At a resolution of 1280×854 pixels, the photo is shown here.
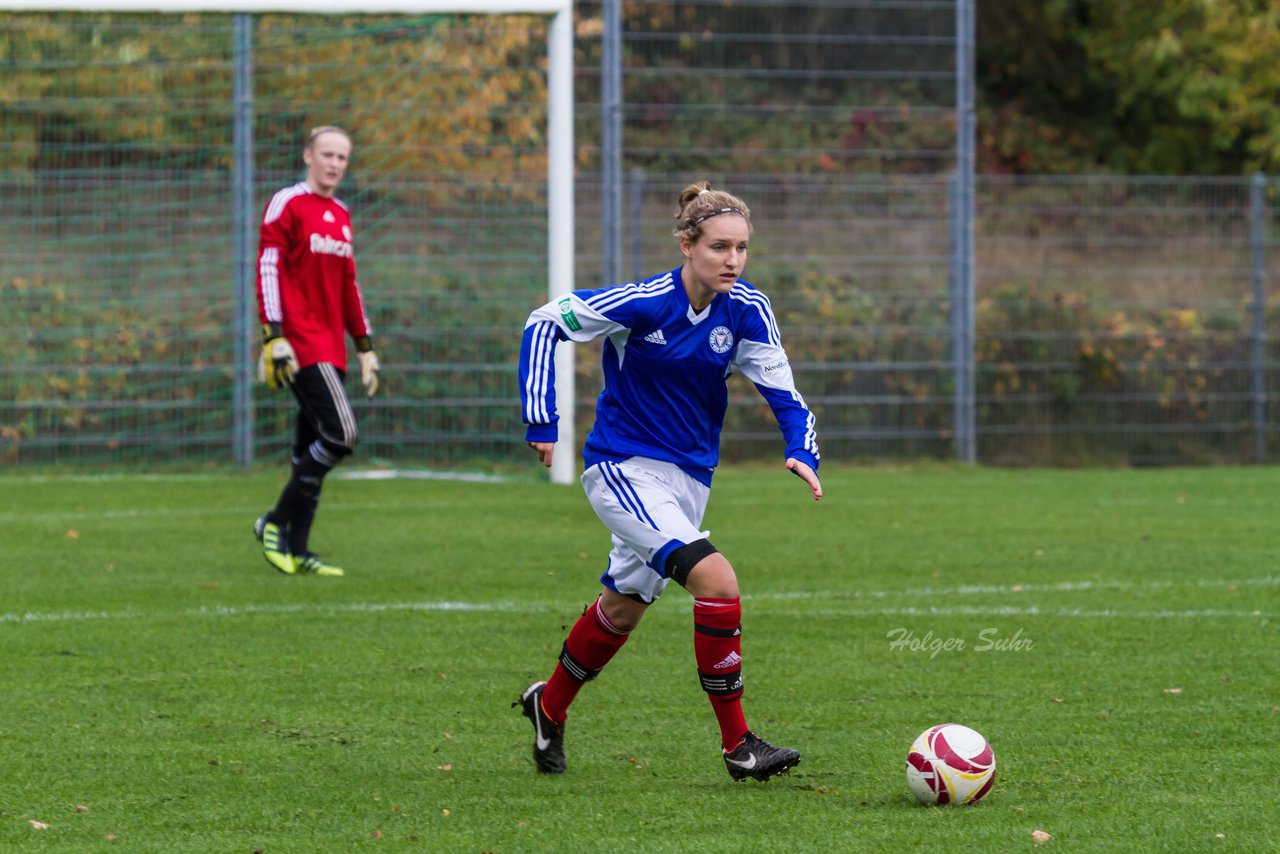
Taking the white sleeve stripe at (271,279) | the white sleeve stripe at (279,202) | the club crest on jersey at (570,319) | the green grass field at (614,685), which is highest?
the white sleeve stripe at (279,202)

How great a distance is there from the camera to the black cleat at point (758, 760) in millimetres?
4500

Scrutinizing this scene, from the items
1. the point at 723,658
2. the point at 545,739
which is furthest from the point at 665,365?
the point at 545,739

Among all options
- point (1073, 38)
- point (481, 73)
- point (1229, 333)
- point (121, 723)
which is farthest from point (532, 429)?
point (1073, 38)

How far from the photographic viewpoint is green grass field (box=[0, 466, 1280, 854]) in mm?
4160

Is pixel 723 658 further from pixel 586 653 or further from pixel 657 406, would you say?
pixel 657 406

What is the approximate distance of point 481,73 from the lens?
46.2 feet

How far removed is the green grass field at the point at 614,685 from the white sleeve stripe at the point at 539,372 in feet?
3.31

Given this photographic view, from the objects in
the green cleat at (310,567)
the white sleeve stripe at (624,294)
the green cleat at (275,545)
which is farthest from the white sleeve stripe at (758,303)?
the green cleat at (275,545)

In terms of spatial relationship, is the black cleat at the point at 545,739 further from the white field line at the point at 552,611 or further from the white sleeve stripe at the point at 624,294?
the white field line at the point at 552,611

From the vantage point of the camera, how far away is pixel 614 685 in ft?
19.3

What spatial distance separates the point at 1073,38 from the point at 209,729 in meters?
22.8

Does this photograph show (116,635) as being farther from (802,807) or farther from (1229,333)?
(1229,333)

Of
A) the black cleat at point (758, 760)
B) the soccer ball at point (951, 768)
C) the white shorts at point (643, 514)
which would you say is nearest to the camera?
the soccer ball at point (951, 768)

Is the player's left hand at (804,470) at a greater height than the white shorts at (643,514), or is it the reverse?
the player's left hand at (804,470)
